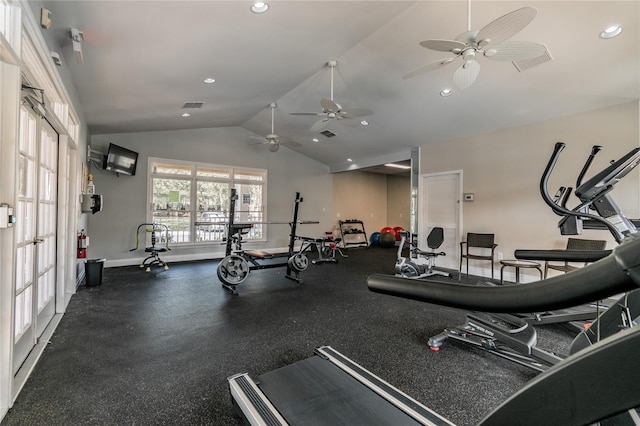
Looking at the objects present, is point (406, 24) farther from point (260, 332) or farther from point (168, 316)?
point (168, 316)

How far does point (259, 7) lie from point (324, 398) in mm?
3170

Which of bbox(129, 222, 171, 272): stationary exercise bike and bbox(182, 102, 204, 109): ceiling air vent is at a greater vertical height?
bbox(182, 102, 204, 109): ceiling air vent

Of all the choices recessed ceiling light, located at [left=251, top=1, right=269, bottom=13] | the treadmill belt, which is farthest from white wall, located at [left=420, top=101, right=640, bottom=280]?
recessed ceiling light, located at [left=251, top=1, right=269, bottom=13]

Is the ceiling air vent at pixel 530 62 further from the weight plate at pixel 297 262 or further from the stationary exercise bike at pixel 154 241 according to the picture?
the stationary exercise bike at pixel 154 241

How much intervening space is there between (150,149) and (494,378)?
718 cm

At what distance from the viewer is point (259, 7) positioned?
266cm

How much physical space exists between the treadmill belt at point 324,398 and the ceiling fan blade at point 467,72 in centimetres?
273

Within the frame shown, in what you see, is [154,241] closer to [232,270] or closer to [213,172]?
[213,172]

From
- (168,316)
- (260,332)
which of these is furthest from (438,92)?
(168,316)

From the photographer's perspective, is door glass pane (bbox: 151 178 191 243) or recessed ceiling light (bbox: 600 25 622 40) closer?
recessed ceiling light (bbox: 600 25 622 40)

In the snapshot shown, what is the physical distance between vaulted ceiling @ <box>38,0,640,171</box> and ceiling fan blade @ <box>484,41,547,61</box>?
887 mm

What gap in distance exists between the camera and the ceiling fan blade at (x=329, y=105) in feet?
12.2

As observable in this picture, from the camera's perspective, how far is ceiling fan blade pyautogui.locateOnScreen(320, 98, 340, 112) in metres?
3.73

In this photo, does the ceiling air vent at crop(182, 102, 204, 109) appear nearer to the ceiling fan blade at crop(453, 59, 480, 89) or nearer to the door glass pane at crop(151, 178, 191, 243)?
the door glass pane at crop(151, 178, 191, 243)
